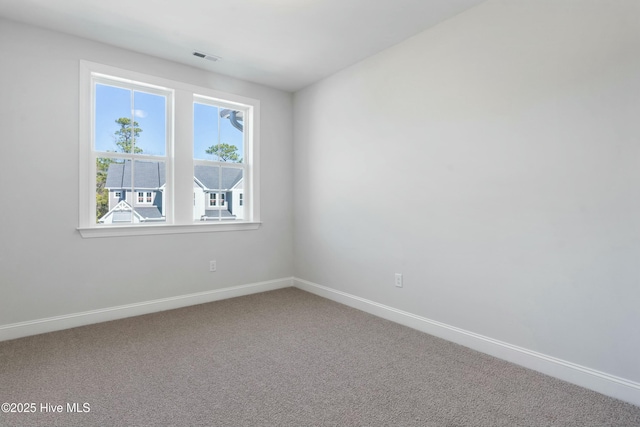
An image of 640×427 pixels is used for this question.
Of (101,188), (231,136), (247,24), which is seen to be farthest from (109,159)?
(247,24)

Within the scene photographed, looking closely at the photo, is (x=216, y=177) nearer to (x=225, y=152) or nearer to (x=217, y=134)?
(x=225, y=152)

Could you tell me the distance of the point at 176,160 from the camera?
3.43 meters

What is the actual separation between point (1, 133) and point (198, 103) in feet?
5.61

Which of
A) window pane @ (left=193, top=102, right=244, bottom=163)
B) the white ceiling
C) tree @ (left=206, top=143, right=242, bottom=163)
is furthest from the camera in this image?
tree @ (left=206, top=143, right=242, bottom=163)

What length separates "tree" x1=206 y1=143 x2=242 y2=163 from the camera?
148 inches

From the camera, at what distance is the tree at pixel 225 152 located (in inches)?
148

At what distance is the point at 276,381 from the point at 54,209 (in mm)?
2424

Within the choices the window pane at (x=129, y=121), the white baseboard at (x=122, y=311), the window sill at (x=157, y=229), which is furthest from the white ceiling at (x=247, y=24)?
the white baseboard at (x=122, y=311)

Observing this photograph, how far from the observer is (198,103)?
367 centimetres

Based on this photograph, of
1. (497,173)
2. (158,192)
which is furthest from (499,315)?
(158,192)

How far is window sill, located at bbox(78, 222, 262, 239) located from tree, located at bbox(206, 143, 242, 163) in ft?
2.57

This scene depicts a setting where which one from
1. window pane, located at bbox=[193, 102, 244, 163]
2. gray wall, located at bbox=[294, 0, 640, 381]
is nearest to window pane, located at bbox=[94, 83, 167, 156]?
window pane, located at bbox=[193, 102, 244, 163]

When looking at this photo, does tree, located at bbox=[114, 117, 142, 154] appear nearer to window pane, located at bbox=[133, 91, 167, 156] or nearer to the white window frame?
window pane, located at bbox=[133, 91, 167, 156]

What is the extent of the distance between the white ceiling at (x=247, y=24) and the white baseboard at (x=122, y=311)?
249cm
